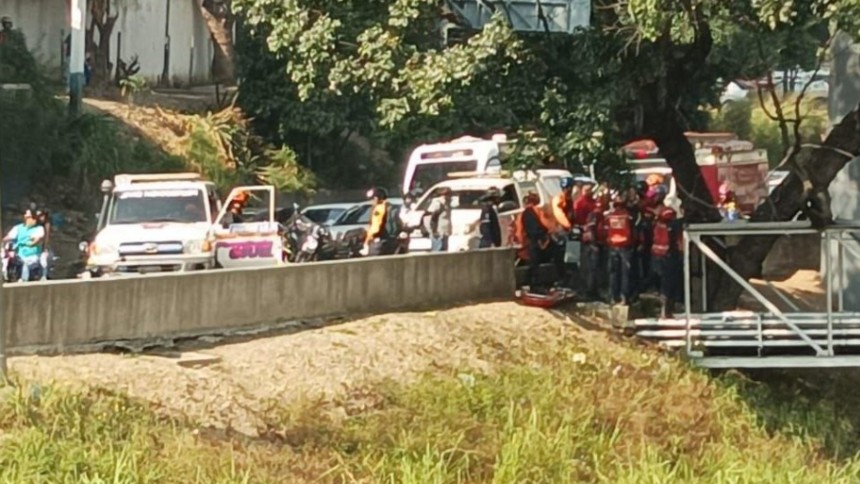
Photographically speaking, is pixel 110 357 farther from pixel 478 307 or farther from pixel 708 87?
pixel 708 87

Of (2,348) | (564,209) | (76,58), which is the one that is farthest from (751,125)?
(2,348)

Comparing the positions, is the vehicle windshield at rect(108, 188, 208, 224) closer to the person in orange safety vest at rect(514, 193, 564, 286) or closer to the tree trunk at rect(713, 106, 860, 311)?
the person in orange safety vest at rect(514, 193, 564, 286)

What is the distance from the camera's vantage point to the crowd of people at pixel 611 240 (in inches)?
840

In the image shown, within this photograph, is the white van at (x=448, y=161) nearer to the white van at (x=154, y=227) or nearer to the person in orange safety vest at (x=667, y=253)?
the white van at (x=154, y=227)

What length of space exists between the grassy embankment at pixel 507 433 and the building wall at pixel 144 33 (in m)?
20.3

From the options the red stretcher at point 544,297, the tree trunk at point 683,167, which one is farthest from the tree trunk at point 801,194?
the red stretcher at point 544,297

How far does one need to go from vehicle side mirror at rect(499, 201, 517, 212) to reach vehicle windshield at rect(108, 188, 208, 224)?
4.85 meters

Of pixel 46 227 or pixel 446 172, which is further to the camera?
pixel 446 172

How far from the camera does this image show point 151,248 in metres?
22.2

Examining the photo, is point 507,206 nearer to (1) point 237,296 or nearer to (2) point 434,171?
(2) point 434,171

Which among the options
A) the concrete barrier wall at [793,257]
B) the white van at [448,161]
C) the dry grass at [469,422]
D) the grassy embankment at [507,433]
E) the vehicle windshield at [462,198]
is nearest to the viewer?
the grassy embankment at [507,433]

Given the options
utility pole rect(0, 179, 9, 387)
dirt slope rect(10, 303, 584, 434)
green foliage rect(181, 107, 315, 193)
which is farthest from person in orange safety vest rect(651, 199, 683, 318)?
green foliage rect(181, 107, 315, 193)

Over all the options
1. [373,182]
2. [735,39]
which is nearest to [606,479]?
[735,39]

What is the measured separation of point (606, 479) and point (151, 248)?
27.3ft
